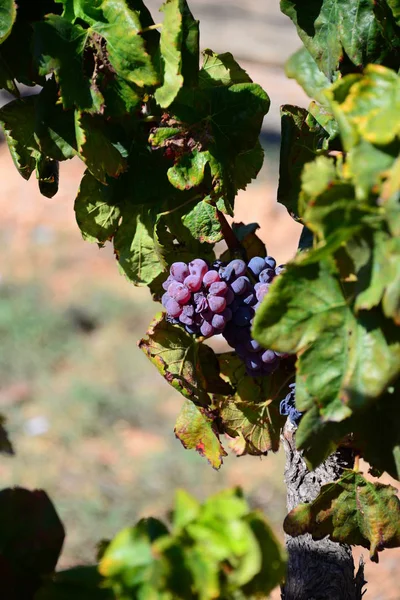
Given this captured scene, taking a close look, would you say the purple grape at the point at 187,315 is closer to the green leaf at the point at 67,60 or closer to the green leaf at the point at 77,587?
the green leaf at the point at 67,60

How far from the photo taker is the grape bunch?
3.14 ft

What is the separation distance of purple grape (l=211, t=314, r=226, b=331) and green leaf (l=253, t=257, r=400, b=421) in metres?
0.25

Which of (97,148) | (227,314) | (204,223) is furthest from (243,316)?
(97,148)

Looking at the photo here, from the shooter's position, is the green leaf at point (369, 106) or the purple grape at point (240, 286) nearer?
the green leaf at point (369, 106)

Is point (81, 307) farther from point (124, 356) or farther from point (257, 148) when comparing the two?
point (257, 148)

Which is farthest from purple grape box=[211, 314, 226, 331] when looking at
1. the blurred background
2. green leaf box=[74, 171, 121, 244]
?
the blurred background

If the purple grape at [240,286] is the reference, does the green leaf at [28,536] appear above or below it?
below

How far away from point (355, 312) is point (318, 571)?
66 centimetres

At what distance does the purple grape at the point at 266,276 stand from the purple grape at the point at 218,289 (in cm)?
5

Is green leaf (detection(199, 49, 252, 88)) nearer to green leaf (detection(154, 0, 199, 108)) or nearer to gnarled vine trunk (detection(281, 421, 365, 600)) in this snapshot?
green leaf (detection(154, 0, 199, 108))

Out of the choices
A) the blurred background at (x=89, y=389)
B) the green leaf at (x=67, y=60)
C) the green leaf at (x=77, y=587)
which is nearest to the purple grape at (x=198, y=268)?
the green leaf at (x=67, y=60)

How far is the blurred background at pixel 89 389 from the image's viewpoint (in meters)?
3.15

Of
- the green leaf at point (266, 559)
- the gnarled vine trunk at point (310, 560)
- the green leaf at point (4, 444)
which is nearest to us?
the green leaf at point (266, 559)

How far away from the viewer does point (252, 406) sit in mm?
1051
